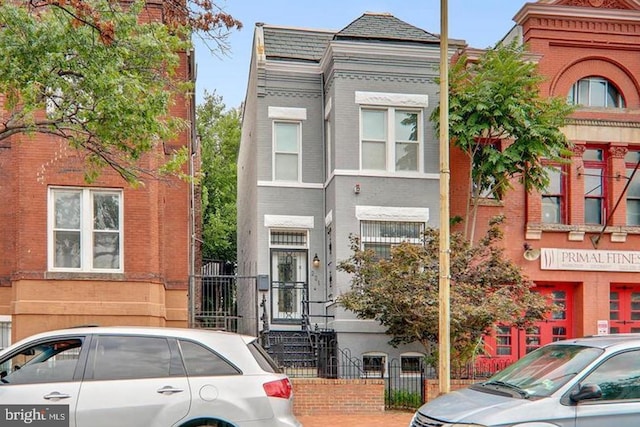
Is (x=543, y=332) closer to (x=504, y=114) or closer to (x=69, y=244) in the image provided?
(x=504, y=114)

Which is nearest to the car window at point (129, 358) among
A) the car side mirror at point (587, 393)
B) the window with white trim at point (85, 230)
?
the car side mirror at point (587, 393)

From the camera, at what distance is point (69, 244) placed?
16.6 meters

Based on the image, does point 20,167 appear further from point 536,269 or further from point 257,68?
point 536,269

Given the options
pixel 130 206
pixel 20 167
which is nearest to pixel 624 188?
pixel 130 206

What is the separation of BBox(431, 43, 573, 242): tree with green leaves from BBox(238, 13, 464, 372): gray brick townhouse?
3.59ft

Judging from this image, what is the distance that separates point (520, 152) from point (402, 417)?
7.77 m

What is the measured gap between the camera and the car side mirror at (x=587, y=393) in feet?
24.2

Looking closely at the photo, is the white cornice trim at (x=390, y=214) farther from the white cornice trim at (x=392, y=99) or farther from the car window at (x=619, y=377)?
the car window at (x=619, y=377)

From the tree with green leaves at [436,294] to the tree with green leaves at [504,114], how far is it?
254 cm

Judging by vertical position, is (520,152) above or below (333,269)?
above

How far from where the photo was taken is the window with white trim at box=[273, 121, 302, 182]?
20.7m

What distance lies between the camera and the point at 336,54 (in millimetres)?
19531

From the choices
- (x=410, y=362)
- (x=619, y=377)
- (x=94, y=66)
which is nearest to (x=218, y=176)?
(x=410, y=362)

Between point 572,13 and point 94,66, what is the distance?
1464cm
